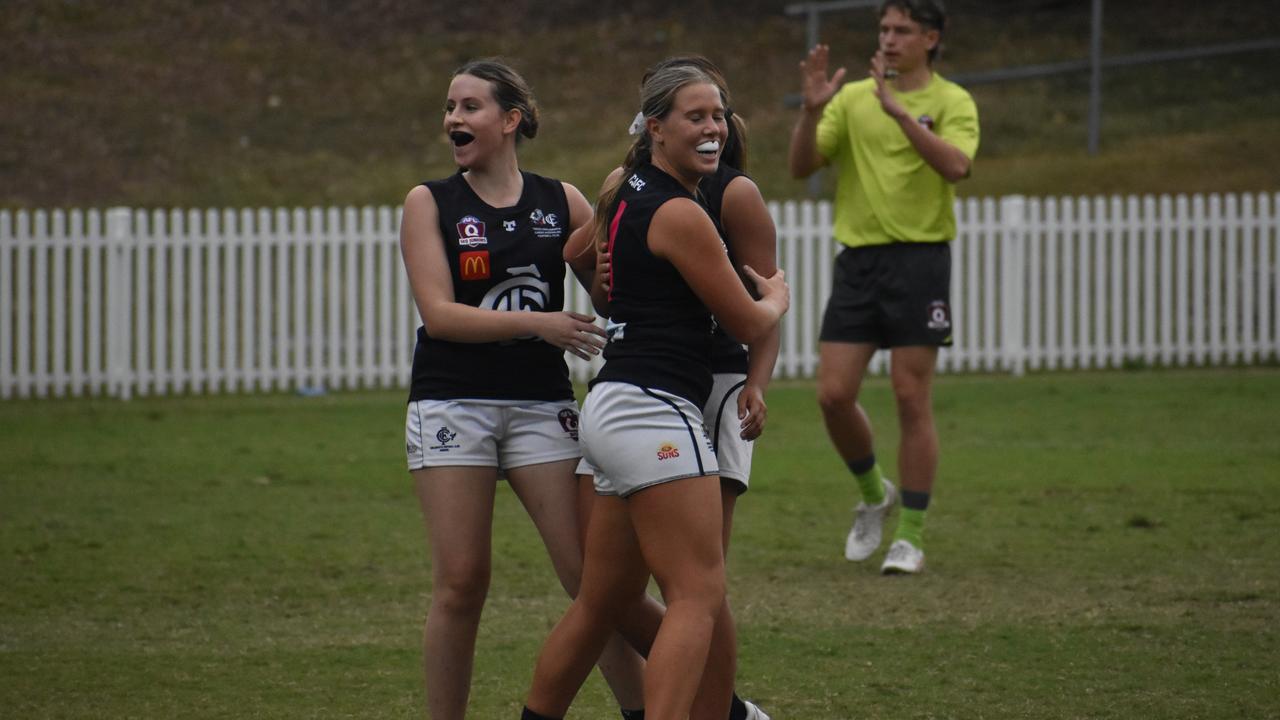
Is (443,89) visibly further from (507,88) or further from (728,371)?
(728,371)

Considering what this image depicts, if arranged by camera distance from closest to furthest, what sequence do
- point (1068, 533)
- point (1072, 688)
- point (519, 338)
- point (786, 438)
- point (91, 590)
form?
point (519, 338) < point (1072, 688) < point (91, 590) < point (1068, 533) < point (786, 438)

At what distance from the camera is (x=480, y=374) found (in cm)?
481

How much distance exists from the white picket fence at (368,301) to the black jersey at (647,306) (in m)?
11.3

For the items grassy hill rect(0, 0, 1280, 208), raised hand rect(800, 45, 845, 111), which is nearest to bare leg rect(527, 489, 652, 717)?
raised hand rect(800, 45, 845, 111)

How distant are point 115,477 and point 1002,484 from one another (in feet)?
17.8

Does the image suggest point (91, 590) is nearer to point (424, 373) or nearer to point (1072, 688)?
point (424, 373)

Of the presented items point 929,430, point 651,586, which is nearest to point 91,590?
point 651,586

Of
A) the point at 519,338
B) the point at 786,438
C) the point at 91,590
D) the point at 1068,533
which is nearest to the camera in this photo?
the point at 519,338

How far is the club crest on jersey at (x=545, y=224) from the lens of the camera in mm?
4910

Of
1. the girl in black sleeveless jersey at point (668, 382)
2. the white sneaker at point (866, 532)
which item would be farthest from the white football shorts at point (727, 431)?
the white sneaker at point (866, 532)

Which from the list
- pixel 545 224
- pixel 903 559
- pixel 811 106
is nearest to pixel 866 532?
pixel 903 559

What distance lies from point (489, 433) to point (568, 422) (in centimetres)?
24

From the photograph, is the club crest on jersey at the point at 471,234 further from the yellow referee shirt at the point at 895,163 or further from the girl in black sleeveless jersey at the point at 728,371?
the yellow referee shirt at the point at 895,163

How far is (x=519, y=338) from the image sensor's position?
4750 mm
